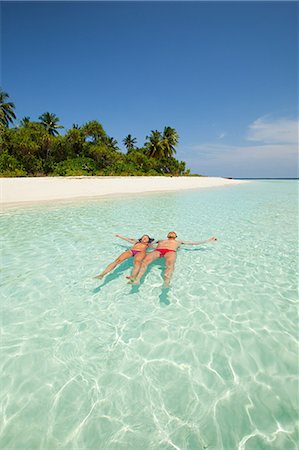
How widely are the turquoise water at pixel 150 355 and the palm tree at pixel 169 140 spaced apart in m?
49.8

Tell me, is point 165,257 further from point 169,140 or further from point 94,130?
point 169,140

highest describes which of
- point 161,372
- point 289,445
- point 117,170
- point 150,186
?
point 117,170

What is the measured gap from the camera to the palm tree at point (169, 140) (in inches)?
2069

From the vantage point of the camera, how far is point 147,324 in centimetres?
378

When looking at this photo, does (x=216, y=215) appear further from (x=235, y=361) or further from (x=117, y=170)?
(x=117, y=170)

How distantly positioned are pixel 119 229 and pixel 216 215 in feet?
19.8

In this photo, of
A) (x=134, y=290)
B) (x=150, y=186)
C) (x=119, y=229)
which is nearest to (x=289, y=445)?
(x=134, y=290)

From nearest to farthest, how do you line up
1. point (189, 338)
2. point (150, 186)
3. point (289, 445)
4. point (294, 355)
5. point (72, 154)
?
point (289, 445) < point (294, 355) < point (189, 338) < point (150, 186) < point (72, 154)

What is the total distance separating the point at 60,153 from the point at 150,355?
3748 cm

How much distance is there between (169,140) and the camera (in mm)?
54281

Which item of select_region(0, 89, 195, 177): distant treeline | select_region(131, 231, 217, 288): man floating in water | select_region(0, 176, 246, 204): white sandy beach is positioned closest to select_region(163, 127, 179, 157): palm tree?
select_region(0, 89, 195, 177): distant treeline

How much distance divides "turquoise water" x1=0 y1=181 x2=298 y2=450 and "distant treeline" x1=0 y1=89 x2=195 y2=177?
26.0 metres

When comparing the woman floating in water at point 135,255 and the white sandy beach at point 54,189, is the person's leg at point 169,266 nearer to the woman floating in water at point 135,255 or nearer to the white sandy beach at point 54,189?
the woman floating in water at point 135,255

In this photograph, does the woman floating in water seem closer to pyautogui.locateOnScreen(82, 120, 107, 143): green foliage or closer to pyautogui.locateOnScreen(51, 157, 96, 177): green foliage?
pyautogui.locateOnScreen(51, 157, 96, 177): green foliage
